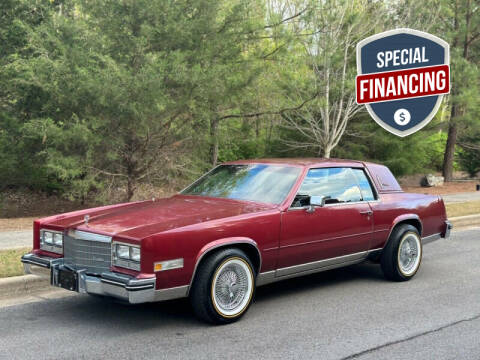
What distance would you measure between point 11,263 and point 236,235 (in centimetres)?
324

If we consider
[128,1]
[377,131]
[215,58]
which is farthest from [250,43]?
[377,131]

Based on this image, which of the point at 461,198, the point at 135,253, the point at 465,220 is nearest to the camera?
the point at 135,253

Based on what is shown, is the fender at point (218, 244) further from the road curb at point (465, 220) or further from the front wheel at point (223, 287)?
the road curb at point (465, 220)

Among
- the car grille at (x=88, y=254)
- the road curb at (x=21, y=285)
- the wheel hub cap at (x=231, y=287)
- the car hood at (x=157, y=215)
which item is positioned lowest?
the road curb at (x=21, y=285)

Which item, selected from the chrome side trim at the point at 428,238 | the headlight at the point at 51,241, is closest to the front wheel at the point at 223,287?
the headlight at the point at 51,241

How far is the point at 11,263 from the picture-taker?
6.77 metres

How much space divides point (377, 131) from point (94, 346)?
54.5ft

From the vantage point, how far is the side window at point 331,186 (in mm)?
6038

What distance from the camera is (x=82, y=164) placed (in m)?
12.1

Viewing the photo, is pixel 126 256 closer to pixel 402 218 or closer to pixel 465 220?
pixel 402 218

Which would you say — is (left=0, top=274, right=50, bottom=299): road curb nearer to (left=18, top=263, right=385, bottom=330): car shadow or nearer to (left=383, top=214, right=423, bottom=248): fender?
(left=18, top=263, right=385, bottom=330): car shadow

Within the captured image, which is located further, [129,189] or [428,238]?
[129,189]

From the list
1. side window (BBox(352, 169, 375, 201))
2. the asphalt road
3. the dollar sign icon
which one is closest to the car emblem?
the dollar sign icon

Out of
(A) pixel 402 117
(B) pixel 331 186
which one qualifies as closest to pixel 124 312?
(B) pixel 331 186
